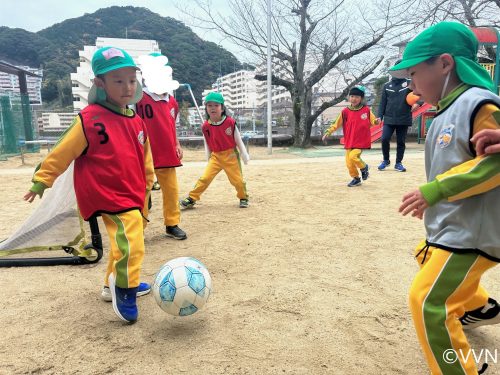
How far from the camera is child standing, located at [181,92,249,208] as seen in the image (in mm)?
5547

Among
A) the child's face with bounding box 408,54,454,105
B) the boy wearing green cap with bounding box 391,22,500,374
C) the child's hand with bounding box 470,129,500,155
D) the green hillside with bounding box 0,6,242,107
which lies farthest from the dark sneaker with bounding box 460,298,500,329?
the green hillside with bounding box 0,6,242,107

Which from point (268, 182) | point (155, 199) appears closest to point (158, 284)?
point (155, 199)

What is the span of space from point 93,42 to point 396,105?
47715 millimetres

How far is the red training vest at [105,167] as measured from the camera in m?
2.48

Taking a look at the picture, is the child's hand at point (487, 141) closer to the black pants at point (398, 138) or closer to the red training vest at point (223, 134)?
the red training vest at point (223, 134)

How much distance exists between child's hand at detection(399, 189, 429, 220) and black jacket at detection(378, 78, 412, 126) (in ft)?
24.2

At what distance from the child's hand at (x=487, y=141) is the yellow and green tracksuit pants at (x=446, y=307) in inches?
16.7


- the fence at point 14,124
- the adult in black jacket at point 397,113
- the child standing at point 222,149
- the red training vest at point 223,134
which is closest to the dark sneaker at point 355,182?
the adult in black jacket at point 397,113

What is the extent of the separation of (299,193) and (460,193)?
16.2 ft

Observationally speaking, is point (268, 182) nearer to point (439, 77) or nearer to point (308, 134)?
Answer: point (439, 77)

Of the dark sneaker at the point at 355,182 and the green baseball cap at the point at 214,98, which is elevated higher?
the green baseball cap at the point at 214,98

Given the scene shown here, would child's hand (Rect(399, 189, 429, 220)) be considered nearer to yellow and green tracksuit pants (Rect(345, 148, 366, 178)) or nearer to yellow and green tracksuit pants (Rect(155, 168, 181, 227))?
yellow and green tracksuit pants (Rect(155, 168, 181, 227))

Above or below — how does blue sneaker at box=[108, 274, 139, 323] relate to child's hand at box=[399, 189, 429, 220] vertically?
below

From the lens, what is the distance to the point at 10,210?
5.65 m
